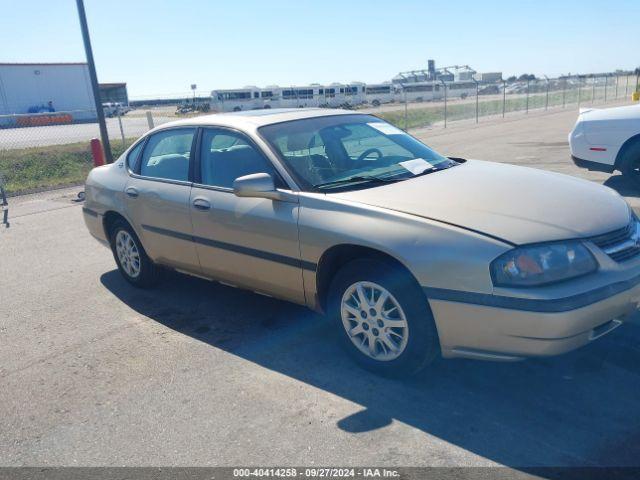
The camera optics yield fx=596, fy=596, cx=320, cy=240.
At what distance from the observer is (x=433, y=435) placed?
9.92ft

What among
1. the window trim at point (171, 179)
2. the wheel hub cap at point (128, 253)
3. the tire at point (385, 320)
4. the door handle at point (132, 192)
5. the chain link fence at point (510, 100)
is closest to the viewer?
the tire at point (385, 320)

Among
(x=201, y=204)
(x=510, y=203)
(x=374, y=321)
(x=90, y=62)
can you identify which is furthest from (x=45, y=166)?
(x=510, y=203)

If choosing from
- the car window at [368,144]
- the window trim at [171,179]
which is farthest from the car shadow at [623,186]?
the window trim at [171,179]

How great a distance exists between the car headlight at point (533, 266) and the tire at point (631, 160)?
19.9ft

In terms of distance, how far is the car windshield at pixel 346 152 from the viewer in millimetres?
4012

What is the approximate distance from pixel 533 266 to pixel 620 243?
69 centimetres

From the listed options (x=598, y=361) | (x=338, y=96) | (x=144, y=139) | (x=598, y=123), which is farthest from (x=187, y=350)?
(x=338, y=96)

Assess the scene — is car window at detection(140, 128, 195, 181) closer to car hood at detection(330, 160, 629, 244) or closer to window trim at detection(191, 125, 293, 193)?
window trim at detection(191, 125, 293, 193)

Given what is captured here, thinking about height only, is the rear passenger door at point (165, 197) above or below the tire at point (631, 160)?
above

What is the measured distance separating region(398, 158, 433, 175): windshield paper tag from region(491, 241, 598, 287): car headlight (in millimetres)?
1338

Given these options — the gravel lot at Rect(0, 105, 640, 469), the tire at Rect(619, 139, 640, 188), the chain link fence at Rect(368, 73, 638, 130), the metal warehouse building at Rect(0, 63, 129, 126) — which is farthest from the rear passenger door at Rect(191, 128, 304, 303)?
the metal warehouse building at Rect(0, 63, 129, 126)

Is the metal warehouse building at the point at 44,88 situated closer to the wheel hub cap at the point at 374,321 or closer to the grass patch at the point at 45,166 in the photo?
the grass patch at the point at 45,166

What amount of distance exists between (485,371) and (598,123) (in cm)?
609

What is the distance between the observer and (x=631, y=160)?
820 cm
